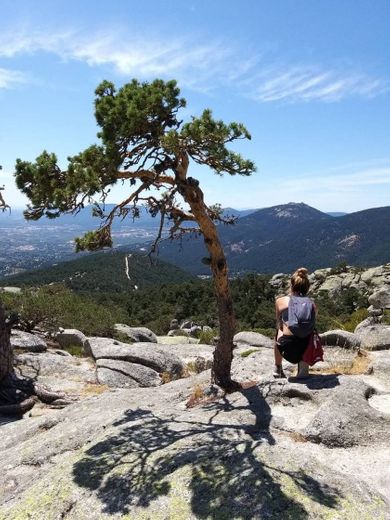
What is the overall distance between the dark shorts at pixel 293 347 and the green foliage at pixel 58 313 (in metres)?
18.8

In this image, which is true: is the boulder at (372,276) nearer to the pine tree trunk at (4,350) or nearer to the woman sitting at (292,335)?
the woman sitting at (292,335)

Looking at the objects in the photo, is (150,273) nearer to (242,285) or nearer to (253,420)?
(242,285)

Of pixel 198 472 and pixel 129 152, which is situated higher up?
pixel 129 152

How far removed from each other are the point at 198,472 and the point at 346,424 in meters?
3.31

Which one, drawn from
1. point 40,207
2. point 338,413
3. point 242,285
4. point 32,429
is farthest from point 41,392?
point 242,285

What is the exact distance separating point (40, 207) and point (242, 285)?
69501 millimetres

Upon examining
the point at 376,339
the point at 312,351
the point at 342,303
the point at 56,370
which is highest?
the point at 312,351

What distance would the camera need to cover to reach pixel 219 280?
38.9ft

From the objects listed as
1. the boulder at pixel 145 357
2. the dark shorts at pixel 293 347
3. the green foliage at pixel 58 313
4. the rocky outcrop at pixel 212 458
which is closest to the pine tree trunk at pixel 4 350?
the rocky outcrop at pixel 212 458

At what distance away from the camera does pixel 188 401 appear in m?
11.8

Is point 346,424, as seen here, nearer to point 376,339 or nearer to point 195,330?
point 376,339

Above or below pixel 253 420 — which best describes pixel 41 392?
below

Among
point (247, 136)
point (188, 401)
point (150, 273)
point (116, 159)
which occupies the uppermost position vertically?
point (247, 136)

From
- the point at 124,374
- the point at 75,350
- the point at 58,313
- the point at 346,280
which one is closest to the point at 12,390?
the point at 124,374
